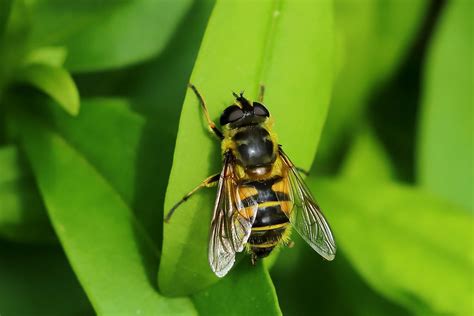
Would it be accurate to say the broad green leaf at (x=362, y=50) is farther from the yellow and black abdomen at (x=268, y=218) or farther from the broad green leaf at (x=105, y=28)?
the yellow and black abdomen at (x=268, y=218)

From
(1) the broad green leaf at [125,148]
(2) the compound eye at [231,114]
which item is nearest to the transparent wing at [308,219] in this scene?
(2) the compound eye at [231,114]

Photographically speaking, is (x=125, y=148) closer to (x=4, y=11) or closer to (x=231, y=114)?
(x=231, y=114)

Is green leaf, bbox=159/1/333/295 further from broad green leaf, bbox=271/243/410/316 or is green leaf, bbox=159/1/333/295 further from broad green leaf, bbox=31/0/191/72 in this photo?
broad green leaf, bbox=271/243/410/316

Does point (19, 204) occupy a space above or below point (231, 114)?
below

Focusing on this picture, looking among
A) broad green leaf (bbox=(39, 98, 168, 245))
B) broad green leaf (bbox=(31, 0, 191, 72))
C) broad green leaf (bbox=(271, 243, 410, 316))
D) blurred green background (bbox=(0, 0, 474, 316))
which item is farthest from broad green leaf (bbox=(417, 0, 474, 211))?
broad green leaf (bbox=(39, 98, 168, 245))

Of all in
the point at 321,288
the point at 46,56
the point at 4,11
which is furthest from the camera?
the point at 321,288

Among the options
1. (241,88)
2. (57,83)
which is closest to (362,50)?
(241,88)
